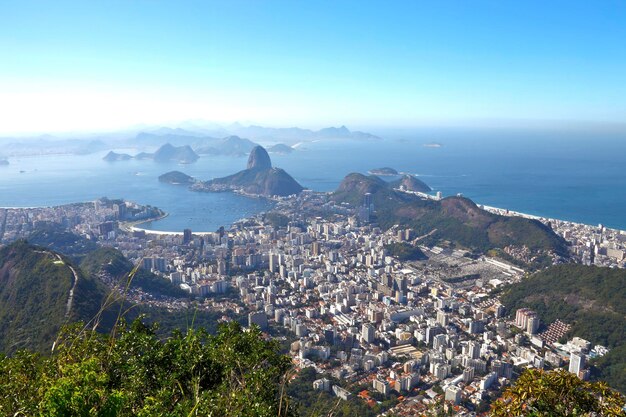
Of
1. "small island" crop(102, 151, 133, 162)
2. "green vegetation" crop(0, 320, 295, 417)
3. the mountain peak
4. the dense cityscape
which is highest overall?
"green vegetation" crop(0, 320, 295, 417)

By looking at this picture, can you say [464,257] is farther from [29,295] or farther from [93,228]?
[93,228]

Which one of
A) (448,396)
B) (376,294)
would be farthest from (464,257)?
(448,396)

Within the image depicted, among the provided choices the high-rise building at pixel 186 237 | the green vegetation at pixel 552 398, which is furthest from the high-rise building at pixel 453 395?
the high-rise building at pixel 186 237

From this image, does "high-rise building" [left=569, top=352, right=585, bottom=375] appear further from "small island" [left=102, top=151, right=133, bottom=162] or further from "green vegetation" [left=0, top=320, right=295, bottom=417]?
"small island" [left=102, top=151, right=133, bottom=162]

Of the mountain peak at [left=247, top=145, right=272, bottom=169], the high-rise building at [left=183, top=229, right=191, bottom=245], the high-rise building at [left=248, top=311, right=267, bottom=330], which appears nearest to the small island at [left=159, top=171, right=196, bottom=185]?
the mountain peak at [left=247, top=145, right=272, bottom=169]

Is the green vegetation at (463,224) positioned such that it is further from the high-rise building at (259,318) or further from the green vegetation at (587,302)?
the high-rise building at (259,318)

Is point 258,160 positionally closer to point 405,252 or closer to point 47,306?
point 405,252
